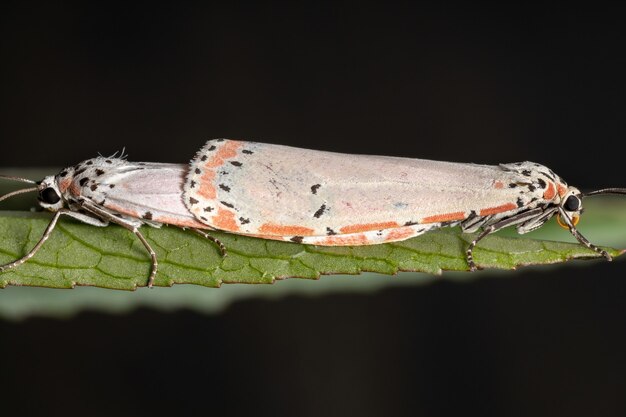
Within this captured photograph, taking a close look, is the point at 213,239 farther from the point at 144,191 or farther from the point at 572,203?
the point at 572,203

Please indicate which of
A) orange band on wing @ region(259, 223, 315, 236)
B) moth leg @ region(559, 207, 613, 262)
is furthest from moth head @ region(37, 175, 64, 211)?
moth leg @ region(559, 207, 613, 262)

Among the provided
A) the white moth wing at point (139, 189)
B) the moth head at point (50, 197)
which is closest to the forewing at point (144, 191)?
the white moth wing at point (139, 189)

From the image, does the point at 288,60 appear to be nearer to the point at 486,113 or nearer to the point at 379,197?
the point at 486,113

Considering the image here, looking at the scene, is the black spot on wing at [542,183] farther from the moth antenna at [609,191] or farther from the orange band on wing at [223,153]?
the orange band on wing at [223,153]

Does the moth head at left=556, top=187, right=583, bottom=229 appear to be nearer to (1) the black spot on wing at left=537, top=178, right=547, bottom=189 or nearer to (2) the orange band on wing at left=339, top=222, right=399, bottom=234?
(1) the black spot on wing at left=537, top=178, right=547, bottom=189

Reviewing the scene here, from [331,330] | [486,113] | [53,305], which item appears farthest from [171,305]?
[486,113]

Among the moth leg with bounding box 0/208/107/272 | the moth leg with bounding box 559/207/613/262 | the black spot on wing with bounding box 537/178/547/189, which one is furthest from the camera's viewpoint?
the black spot on wing with bounding box 537/178/547/189
